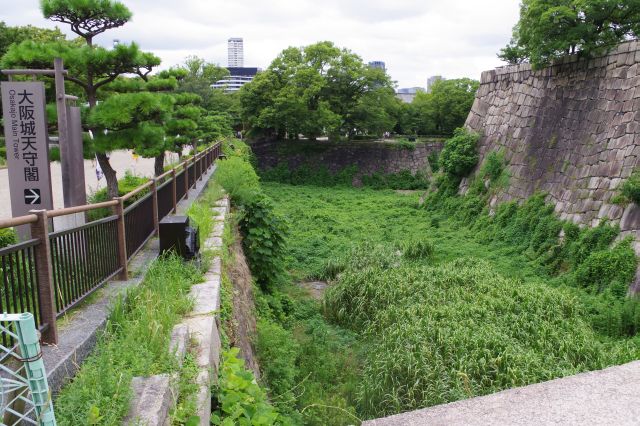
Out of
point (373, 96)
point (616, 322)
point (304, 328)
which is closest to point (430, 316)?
point (304, 328)

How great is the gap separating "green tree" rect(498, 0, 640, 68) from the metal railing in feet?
30.5

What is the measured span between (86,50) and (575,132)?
10475 mm

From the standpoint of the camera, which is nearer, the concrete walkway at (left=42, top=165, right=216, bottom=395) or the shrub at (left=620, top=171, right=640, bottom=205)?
the concrete walkway at (left=42, top=165, right=216, bottom=395)

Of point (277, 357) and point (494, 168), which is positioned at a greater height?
point (494, 168)

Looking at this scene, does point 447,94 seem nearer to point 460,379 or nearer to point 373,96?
point 373,96

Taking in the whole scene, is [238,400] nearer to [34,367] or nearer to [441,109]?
[34,367]

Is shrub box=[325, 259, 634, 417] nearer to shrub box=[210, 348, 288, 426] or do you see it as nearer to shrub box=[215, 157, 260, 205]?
shrub box=[210, 348, 288, 426]

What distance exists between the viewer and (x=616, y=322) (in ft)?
23.9

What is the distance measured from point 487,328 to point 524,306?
1.22 m

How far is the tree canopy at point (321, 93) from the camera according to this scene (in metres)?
26.5

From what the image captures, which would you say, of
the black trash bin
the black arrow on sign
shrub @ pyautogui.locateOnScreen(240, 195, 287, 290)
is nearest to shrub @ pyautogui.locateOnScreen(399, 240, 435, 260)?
shrub @ pyautogui.locateOnScreen(240, 195, 287, 290)

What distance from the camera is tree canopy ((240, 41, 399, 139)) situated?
2653 cm

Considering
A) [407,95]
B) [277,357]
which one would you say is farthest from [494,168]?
[407,95]

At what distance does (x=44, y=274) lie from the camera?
3186mm
